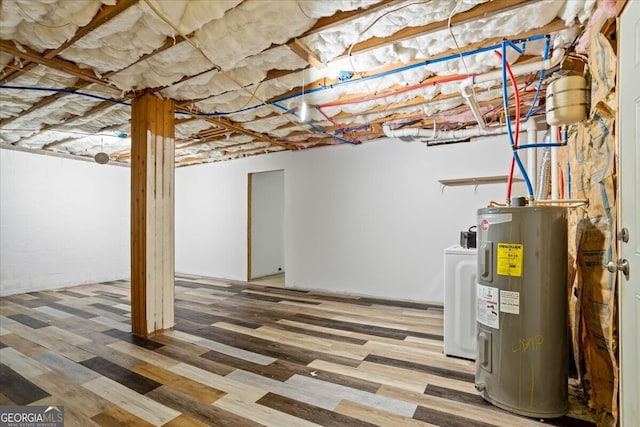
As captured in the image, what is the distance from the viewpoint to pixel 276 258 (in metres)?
6.54

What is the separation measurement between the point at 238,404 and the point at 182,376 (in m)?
0.58

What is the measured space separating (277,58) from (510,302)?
2.22 metres

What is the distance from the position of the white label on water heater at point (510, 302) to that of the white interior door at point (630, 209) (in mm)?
442

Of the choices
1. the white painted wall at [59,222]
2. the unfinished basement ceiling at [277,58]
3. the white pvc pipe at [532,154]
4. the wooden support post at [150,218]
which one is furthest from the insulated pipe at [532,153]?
the white painted wall at [59,222]

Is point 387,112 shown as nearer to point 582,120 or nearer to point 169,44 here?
point 582,120

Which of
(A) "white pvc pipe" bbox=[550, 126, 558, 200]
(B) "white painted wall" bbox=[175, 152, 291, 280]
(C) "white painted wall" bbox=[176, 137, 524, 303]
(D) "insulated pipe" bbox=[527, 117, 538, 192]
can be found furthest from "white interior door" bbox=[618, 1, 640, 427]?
(B) "white painted wall" bbox=[175, 152, 291, 280]

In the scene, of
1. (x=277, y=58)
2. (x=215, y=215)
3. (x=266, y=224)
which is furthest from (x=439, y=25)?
(x=215, y=215)

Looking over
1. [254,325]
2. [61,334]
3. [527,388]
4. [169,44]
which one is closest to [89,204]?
[61,334]

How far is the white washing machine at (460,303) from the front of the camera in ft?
7.97

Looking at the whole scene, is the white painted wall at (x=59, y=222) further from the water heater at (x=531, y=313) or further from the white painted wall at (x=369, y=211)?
the water heater at (x=531, y=313)

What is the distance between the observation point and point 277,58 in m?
2.33

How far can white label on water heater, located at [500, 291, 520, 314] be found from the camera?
179 cm

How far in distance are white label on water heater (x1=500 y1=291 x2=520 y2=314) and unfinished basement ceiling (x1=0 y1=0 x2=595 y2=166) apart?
58.9 inches

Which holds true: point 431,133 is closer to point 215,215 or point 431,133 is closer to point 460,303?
point 460,303
